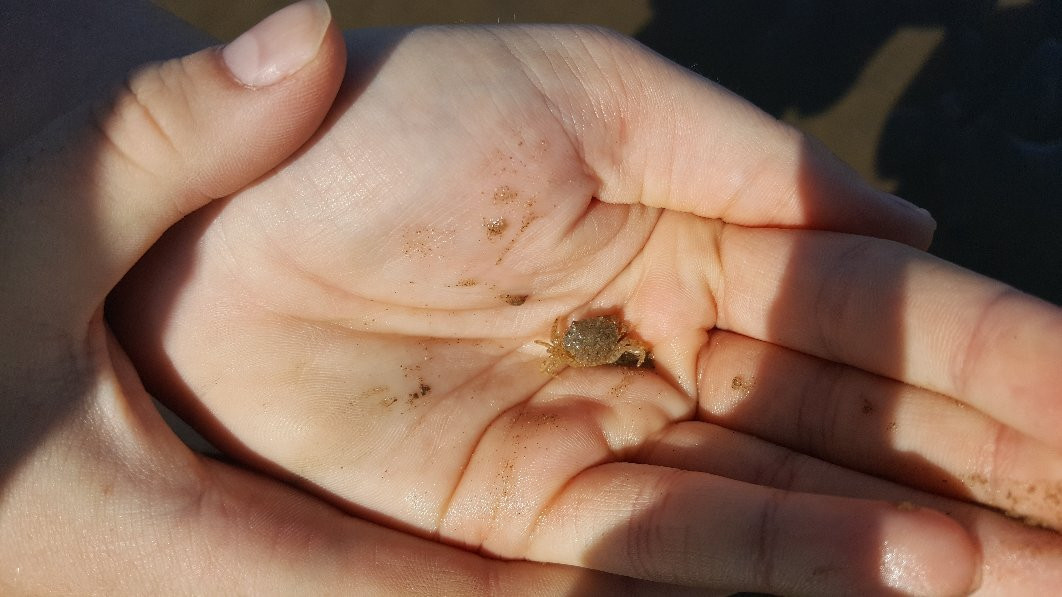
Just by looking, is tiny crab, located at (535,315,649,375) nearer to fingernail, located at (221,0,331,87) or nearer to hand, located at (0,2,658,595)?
hand, located at (0,2,658,595)

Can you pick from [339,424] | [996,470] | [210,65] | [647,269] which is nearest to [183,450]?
[339,424]

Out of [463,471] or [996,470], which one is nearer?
[996,470]

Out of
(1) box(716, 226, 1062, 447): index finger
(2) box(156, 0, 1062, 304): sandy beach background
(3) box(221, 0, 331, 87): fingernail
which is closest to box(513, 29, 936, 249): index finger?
(1) box(716, 226, 1062, 447): index finger

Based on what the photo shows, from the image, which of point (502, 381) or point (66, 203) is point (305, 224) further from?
point (502, 381)

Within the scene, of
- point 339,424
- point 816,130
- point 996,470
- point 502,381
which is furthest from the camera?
point 816,130

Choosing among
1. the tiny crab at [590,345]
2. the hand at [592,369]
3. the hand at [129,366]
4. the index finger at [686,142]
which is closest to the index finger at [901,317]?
the hand at [592,369]

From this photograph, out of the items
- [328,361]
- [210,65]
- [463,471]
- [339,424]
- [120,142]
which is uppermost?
[210,65]

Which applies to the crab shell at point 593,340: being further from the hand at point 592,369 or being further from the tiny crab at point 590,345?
the hand at point 592,369
